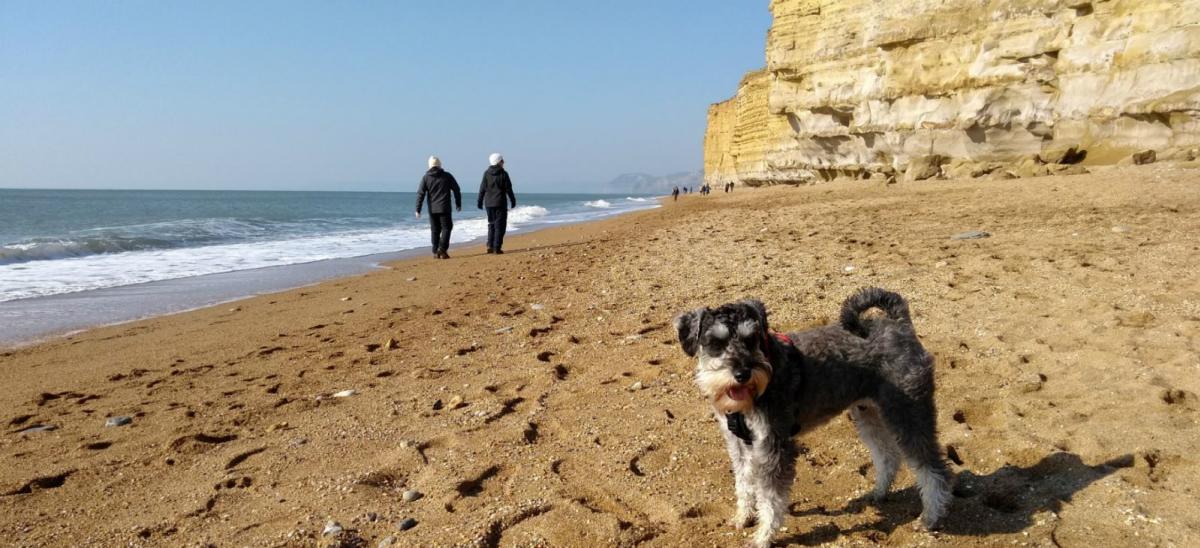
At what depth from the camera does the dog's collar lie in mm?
3578

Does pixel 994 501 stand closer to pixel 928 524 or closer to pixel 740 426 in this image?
pixel 928 524

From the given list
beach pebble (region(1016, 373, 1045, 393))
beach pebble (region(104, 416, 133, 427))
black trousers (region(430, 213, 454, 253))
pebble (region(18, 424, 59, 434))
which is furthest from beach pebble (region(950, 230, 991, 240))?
pebble (region(18, 424, 59, 434))

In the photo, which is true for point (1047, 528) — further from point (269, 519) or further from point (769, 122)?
point (769, 122)

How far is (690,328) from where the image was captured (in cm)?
372

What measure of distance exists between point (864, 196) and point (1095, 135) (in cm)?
801

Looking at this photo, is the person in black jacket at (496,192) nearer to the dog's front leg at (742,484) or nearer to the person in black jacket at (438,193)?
the person in black jacket at (438,193)

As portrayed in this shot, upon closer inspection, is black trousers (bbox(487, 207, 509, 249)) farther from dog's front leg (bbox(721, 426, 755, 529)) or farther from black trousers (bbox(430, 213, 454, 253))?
dog's front leg (bbox(721, 426, 755, 529))

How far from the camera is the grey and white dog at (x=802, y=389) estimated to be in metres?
3.48

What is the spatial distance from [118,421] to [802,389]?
561cm

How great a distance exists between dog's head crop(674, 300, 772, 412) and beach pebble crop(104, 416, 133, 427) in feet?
16.4

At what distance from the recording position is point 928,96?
28531mm

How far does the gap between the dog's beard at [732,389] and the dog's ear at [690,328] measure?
245mm

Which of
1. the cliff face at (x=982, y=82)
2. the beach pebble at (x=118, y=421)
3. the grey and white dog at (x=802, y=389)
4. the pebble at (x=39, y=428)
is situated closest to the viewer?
the grey and white dog at (x=802, y=389)

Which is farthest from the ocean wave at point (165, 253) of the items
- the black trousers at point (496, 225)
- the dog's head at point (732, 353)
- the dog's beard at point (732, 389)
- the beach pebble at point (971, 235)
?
the beach pebble at point (971, 235)
